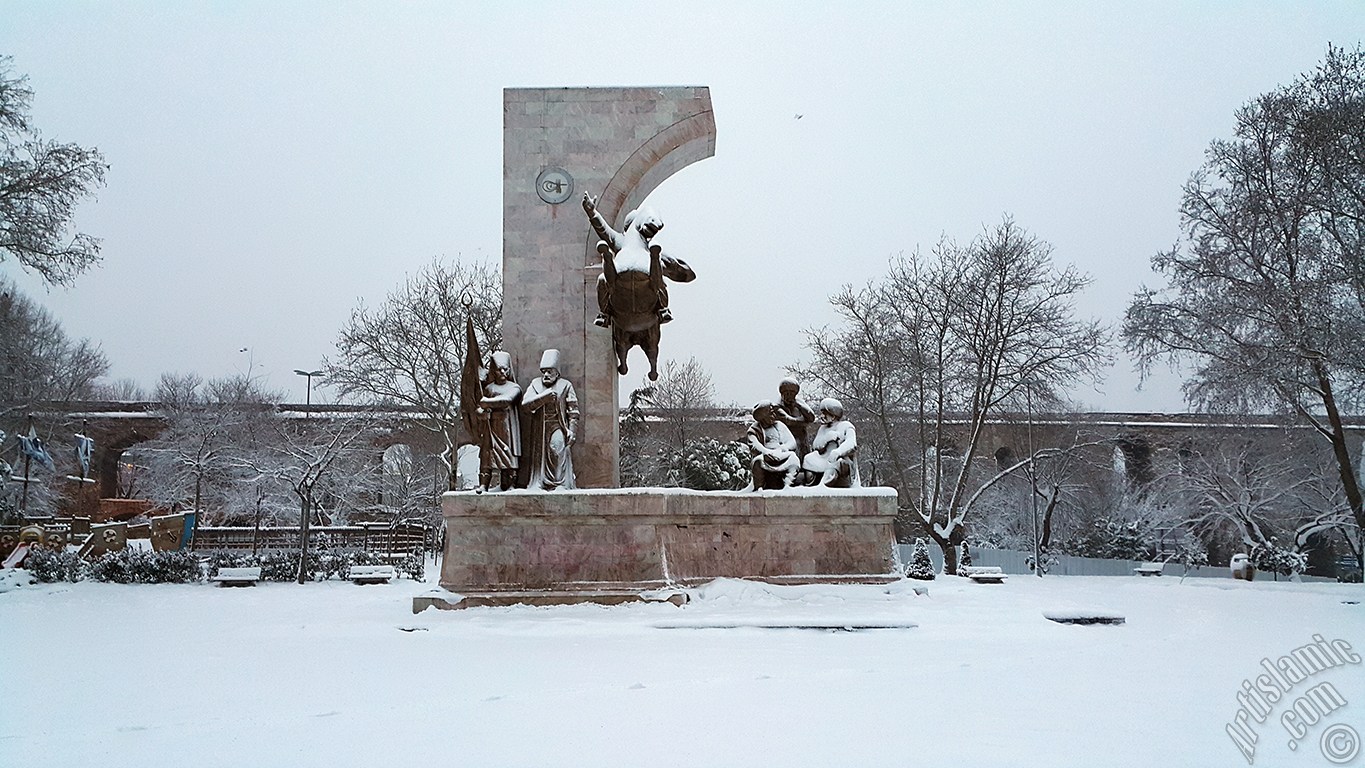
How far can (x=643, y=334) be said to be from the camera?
37.8 ft

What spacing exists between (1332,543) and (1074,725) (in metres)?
31.4

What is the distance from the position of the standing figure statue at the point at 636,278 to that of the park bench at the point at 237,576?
476 inches

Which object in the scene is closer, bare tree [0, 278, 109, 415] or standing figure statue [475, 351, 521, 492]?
standing figure statue [475, 351, 521, 492]

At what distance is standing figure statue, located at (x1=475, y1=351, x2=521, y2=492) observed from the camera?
10.6 metres

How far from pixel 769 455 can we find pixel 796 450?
1.75 feet

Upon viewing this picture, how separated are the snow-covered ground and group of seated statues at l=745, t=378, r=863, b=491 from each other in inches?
Answer: 70.0

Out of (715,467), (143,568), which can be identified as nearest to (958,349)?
(715,467)

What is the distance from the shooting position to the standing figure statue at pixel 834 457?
1113 centimetres

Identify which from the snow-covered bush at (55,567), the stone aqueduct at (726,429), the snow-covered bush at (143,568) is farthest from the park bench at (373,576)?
the stone aqueduct at (726,429)

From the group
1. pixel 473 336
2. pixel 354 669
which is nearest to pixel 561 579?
pixel 473 336

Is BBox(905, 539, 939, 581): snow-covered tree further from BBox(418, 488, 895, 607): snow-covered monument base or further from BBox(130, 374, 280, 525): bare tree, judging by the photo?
BBox(130, 374, 280, 525): bare tree

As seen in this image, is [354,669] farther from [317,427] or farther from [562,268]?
[317,427]

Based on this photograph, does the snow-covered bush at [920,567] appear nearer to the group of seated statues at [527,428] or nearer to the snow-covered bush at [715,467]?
the snow-covered bush at [715,467]

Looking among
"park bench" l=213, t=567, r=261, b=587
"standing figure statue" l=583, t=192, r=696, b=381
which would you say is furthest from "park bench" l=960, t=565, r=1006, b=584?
"park bench" l=213, t=567, r=261, b=587
